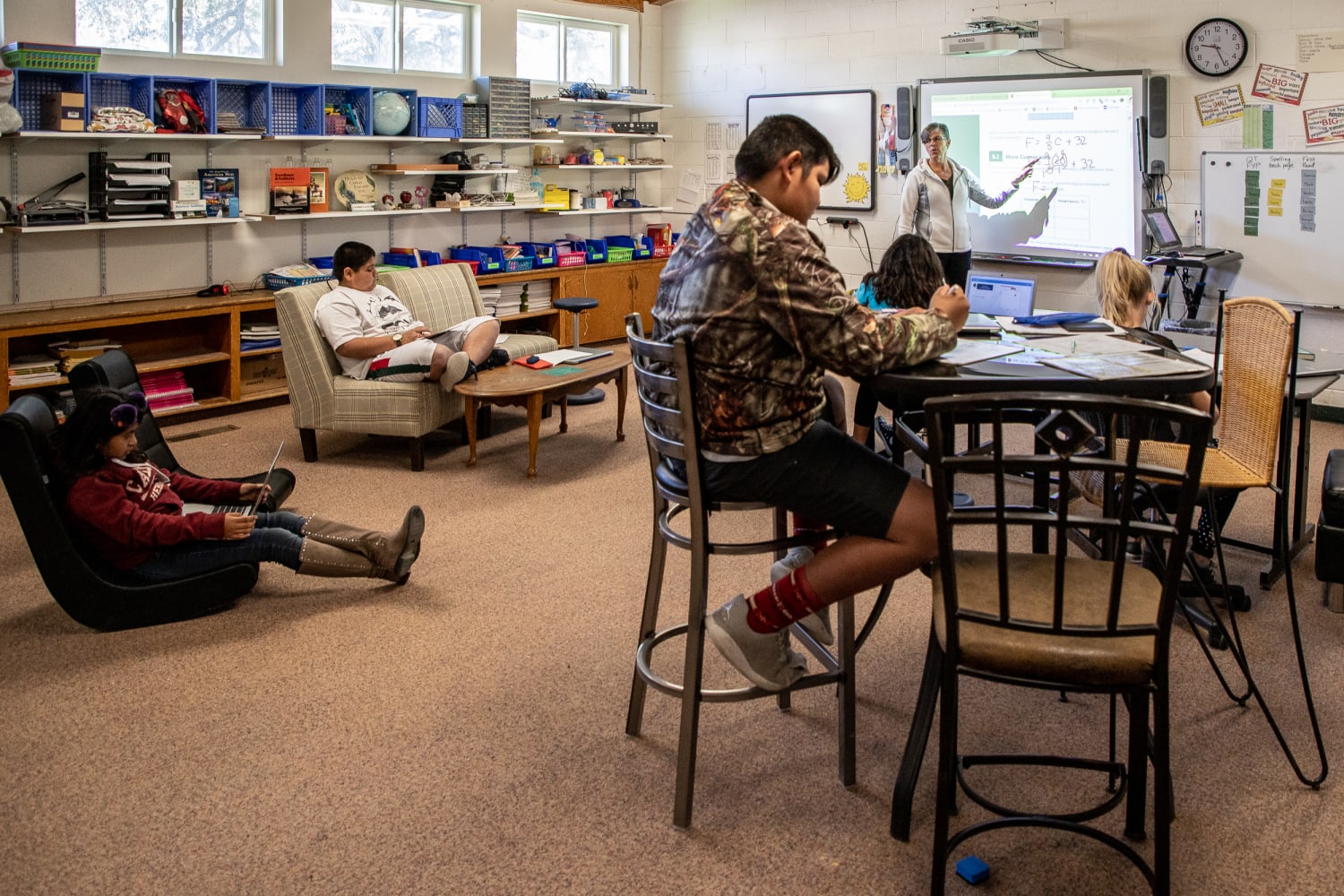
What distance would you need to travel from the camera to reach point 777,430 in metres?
2.19

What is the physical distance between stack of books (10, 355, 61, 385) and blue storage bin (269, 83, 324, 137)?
1.74 m

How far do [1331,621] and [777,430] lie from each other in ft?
7.26

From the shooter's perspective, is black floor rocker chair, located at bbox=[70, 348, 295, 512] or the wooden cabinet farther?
the wooden cabinet

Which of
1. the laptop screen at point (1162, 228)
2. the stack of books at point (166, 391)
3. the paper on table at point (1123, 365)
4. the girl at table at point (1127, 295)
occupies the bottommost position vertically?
the stack of books at point (166, 391)

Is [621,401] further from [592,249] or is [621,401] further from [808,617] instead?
[808,617]

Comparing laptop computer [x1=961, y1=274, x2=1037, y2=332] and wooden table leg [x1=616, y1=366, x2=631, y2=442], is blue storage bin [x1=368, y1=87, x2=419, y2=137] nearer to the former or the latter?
wooden table leg [x1=616, y1=366, x2=631, y2=442]

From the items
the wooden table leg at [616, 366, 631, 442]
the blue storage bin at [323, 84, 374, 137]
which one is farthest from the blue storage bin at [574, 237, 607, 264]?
the wooden table leg at [616, 366, 631, 442]

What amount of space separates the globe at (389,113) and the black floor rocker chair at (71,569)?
151 inches

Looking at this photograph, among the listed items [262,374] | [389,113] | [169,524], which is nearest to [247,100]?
[389,113]

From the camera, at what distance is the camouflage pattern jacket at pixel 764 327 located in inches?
82.7

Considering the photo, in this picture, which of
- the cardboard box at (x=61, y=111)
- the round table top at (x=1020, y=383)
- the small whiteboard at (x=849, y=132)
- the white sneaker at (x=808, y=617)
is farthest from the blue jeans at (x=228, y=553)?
the small whiteboard at (x=849, y=132)

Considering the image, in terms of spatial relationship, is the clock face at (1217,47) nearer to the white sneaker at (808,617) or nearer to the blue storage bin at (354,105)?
the blue storage bin at (354,105)

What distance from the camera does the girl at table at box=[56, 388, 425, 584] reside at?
3.22 m

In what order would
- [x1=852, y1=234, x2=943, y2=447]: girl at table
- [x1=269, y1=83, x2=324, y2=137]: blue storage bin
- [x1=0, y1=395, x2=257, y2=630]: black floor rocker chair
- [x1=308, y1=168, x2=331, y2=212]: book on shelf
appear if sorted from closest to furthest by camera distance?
[x1=0, y1=395, x2=257, y2=630]: black floor rocker chair
[x1=852, y1=234, x2=943, y2=447]: girl at table
[x1=269, y1=83, x2=324, y2=137]: blue storage bin
[x1=308, y1=168, x2=331, y2=212]: book on shelf
